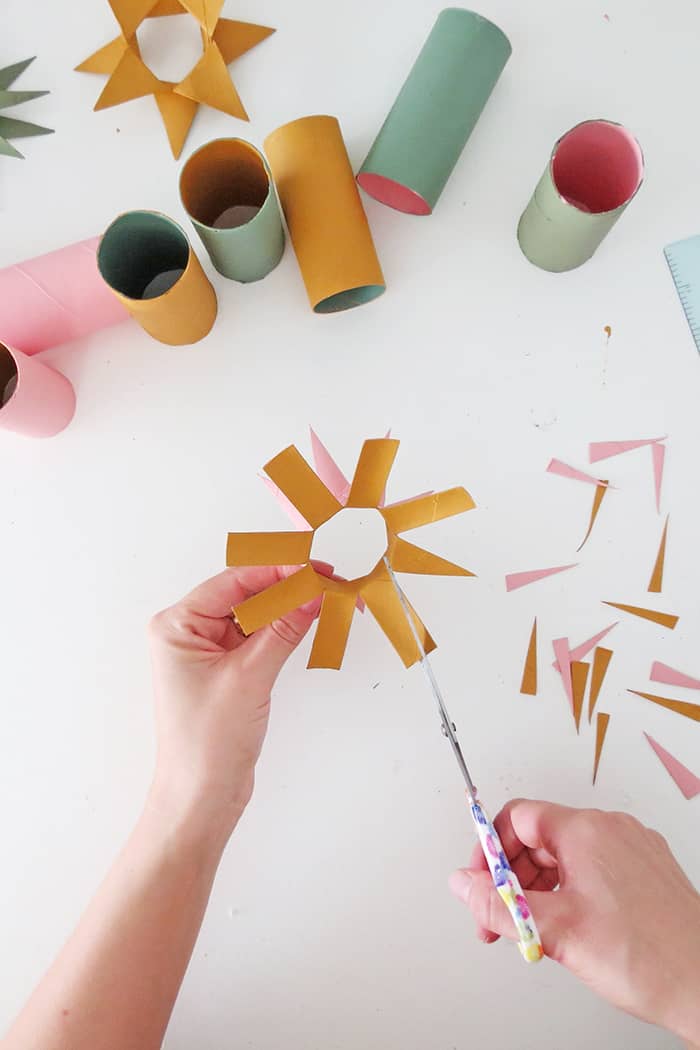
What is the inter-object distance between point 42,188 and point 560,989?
3.51 ft

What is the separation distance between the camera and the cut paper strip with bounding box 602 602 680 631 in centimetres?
82

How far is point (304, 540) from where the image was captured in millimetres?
697

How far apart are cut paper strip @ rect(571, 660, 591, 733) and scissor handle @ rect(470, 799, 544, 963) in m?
0.23

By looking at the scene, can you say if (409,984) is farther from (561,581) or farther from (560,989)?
(561,581)

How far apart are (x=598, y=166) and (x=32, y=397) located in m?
0.66

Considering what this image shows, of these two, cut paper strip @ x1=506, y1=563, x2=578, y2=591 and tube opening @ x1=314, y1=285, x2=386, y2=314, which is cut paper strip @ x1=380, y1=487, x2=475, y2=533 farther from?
tube opening @ x1=314, y1=285, x2=386, y2=314

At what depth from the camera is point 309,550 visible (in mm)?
705

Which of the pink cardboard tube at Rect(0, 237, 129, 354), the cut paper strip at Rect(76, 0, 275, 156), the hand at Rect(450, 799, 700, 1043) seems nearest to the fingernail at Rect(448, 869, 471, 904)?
the hand at Rect(450, 799, 700, 1043)

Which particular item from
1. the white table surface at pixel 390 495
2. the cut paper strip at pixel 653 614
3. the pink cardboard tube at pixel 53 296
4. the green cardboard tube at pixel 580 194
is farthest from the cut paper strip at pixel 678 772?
the pink cardboard tube at pixel 53 296

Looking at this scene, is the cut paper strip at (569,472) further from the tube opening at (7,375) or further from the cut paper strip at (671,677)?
the tube opening at (7,375)

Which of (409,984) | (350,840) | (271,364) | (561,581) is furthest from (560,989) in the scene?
(271,364)

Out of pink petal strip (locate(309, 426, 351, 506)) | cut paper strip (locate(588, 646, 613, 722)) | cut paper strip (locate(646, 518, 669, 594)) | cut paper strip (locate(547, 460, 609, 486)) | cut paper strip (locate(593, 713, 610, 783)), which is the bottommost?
cut paper strip (locate(593, 713, 610, 783))

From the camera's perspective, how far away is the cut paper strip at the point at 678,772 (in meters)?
0.79

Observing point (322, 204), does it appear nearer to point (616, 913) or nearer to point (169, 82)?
point (169, 82)
